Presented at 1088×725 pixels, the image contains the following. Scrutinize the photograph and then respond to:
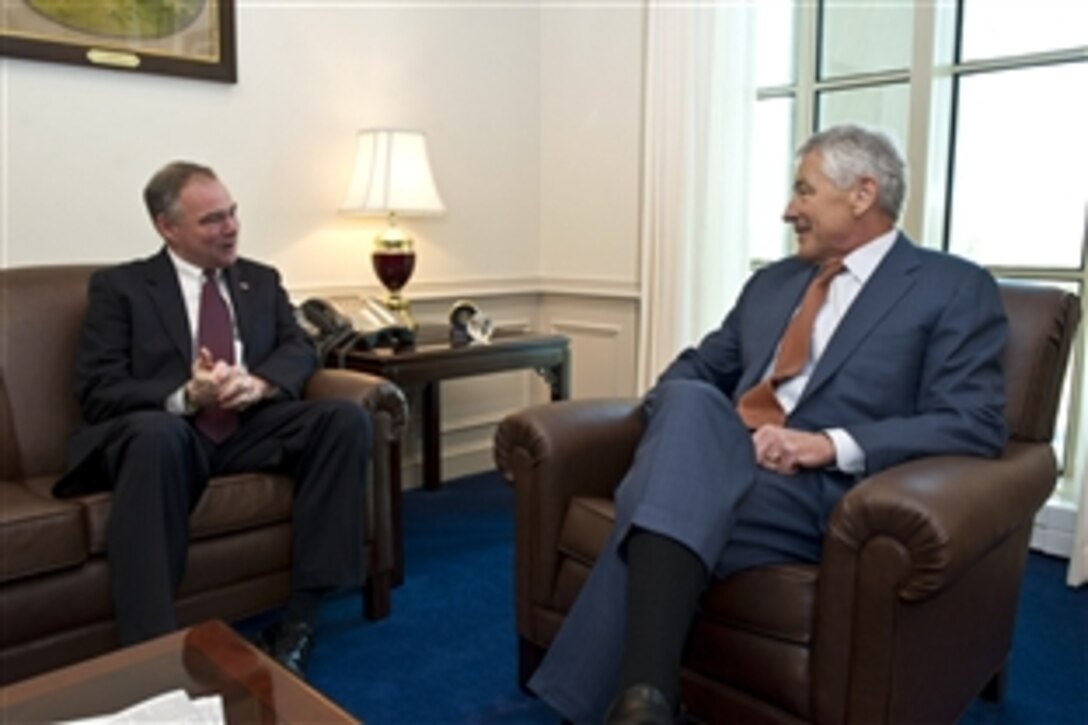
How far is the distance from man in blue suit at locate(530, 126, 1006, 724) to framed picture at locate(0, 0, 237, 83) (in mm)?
1797

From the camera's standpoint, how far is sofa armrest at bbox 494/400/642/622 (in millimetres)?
1818

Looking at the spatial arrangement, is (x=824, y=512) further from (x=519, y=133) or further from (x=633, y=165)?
(x=519, y=133)

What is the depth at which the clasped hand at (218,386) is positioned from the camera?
2.04 meters

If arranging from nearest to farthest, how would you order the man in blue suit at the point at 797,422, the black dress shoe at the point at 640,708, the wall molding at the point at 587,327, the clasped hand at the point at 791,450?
the black dress shoe at the point at 640,708 → the man in blue suit at the point at 797,422 → the clasped hand at the point at 791,450 → the wall molding at the point at 587,327

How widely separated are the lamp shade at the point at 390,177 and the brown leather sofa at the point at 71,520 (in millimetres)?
773

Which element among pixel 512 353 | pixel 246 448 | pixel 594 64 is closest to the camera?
pixel 246 448

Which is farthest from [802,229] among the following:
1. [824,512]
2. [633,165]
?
[633,165]

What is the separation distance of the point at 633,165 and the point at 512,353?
1.02 meters

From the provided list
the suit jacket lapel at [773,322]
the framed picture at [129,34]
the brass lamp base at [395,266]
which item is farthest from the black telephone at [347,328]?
the suit jacket lapel at [773,322]

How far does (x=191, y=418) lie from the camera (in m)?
2.14

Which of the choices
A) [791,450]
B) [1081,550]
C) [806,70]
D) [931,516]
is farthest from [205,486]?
[806,70]

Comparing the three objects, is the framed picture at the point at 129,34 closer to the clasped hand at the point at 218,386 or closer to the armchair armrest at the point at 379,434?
the clasped hand at the point at 218,386

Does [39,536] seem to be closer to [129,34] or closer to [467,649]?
[467,649]

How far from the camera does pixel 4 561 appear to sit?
5.59 ft
